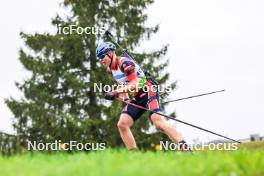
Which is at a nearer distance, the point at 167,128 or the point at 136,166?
the point at 136,166

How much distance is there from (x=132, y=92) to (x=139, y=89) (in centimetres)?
17

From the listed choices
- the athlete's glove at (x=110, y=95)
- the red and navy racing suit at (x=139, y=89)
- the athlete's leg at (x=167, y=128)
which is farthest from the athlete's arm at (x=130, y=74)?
the athlete's leg at (x=167, y=128)

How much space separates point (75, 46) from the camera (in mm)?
30484

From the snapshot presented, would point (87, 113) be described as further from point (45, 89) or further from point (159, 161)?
point (159, 161)

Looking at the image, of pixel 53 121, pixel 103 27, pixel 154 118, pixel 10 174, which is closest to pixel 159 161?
pixel 10 174

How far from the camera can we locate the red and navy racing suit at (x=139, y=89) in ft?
42.1

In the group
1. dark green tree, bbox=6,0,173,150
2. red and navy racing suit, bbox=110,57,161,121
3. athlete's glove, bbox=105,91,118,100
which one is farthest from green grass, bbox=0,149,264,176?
dark green tree, bbox=6,0,173,150

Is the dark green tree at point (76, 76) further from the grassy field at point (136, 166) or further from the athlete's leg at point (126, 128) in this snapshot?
the grassy field at point (136, 166)

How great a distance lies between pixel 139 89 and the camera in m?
13.1

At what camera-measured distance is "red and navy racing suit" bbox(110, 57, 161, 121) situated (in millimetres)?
12844

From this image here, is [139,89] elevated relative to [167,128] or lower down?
elevated

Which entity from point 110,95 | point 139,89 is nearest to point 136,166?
point 110,95

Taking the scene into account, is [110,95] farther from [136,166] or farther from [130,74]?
[136,166]

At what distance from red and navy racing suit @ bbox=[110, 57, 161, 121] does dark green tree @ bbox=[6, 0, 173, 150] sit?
15354mm
